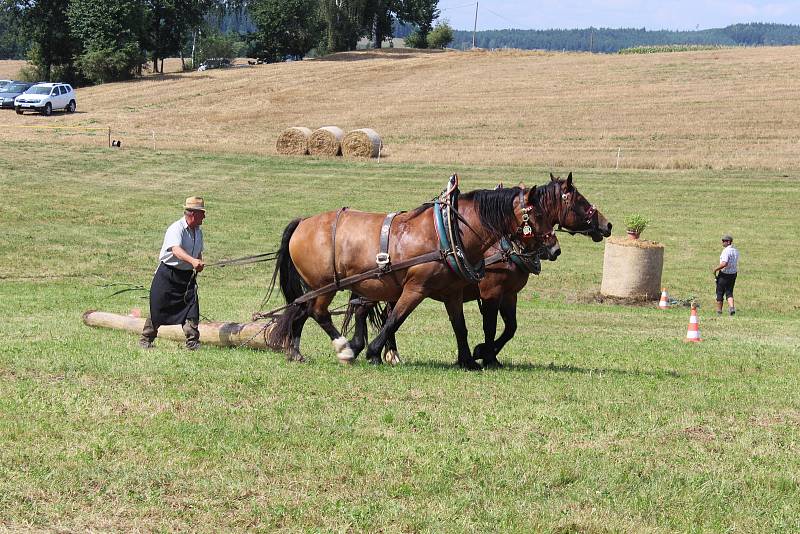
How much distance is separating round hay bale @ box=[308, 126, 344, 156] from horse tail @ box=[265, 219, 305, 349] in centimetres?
3401

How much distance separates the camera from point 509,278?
39.3 ft

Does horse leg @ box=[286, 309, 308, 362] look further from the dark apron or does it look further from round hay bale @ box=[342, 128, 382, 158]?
round hay bale @ box=[342, 128, 382, 158]

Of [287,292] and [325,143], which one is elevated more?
[325,143]

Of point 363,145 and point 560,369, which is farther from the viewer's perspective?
point 363,145

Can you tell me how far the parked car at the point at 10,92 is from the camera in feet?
190

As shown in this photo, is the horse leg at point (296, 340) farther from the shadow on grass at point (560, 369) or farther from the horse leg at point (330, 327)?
the shadow on grass at point (560, 369)

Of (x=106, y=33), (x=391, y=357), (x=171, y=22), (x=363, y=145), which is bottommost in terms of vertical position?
(x=391, y=357)

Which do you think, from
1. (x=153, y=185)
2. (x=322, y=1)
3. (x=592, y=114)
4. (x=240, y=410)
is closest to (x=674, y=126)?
(x=592, y=114)

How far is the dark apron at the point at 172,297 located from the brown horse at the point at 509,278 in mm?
1913

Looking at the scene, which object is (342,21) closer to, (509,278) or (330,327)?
(509,278)

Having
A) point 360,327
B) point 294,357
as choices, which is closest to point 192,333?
point 294,357

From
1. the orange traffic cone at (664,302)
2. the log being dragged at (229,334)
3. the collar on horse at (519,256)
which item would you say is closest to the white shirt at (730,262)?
the orange traffic cone at (664,302)

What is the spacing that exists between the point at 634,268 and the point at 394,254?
41.2 ft

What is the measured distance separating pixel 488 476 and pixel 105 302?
43.2 ft
